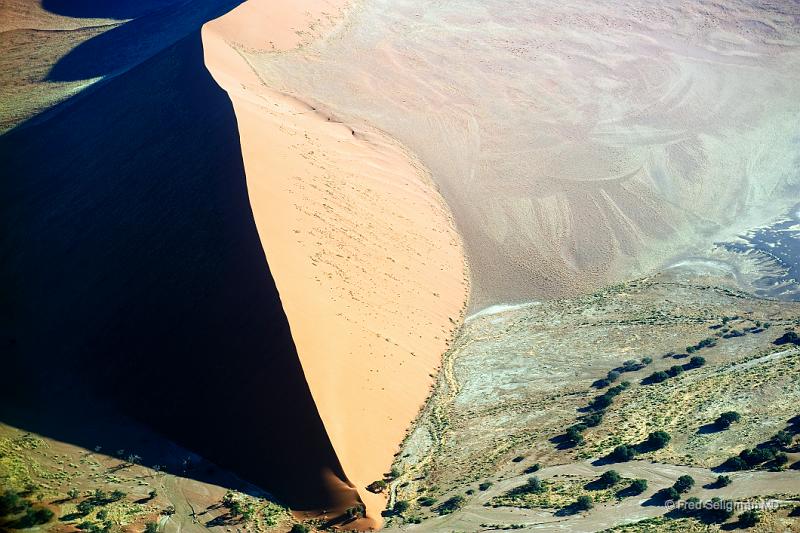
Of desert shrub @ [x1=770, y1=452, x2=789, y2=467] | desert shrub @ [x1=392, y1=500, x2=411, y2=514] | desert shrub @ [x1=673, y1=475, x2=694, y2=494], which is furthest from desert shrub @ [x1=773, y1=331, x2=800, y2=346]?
desert shrub @ [x1=392, y1=500, x2=411, y2=514]

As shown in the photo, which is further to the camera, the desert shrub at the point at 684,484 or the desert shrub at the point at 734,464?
the desert shrub at the point at 734,464

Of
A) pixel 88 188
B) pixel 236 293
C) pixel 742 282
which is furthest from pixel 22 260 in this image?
pixel 742 282

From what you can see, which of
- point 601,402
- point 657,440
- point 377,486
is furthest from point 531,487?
point 601,402

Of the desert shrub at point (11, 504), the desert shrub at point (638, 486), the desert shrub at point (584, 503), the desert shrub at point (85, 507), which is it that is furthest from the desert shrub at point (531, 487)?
the desert shrub at point (11, 504)

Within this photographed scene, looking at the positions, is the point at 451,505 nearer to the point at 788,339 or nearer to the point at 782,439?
the point at 782,439

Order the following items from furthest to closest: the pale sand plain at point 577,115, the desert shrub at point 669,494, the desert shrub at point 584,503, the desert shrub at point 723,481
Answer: the pale sand plain at point 577,115 → the desert shrub at point 723,481 → the desert shrub at point 584,503 → the desert shrub at point 669,494

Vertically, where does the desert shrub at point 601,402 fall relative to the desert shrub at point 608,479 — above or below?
below

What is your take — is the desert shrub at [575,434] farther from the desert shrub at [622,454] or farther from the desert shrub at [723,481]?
the desert shrub at [723,481]
